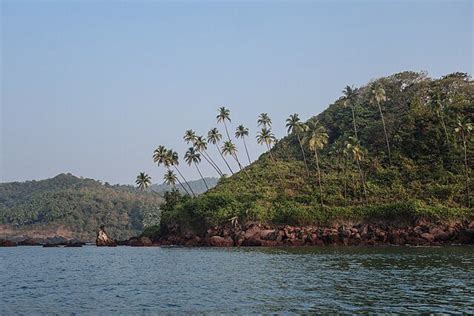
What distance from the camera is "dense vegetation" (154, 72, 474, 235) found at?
306 ft

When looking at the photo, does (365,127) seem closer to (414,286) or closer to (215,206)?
(215,206)

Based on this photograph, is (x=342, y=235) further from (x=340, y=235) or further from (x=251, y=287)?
(x=251, y=287)

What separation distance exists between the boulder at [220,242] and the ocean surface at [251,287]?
108ft

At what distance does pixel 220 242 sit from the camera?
9188cm

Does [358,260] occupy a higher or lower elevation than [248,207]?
lower

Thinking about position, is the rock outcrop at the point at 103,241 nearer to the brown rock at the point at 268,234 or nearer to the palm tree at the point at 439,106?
the brown rock at the point at 268,234

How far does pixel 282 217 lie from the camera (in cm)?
9481

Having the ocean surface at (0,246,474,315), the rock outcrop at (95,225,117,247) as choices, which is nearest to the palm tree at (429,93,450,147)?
the ocean surface at (0,246,474,315)

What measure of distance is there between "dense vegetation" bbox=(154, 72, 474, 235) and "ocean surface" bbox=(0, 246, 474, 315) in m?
35.0

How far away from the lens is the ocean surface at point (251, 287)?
28984 mm

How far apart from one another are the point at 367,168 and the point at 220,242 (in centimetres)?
4148

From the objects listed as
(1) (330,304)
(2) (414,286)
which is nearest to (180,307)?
(1) (330,304)

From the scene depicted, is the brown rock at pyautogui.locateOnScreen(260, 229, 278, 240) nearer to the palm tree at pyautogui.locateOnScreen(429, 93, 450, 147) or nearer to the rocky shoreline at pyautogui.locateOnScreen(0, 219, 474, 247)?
the rocky shoreline at pyautogui.locateOnScreen(0, 219, 474, 247)

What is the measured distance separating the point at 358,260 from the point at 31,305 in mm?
37573
